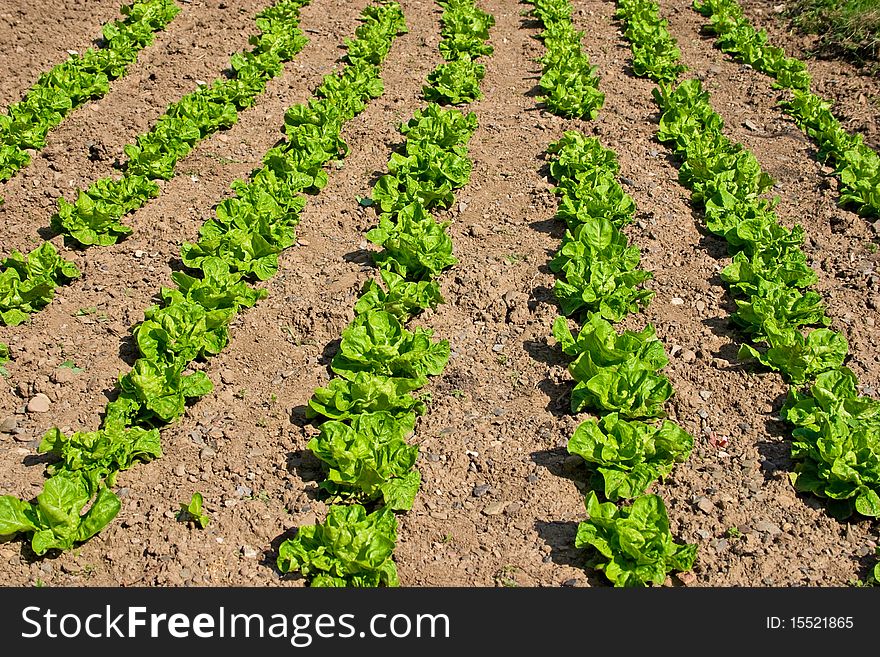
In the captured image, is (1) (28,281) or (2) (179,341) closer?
(2) (179,341)

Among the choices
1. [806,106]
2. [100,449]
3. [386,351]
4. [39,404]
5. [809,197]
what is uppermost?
[806,106]

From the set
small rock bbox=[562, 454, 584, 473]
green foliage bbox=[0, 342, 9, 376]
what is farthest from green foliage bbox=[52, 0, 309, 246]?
small rock bbox=[562, 454, 584, 473]

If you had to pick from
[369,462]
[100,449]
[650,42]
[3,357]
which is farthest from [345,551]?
[650,42]

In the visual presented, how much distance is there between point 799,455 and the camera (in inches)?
206

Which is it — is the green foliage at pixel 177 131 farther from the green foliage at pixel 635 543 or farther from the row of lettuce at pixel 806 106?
the row of lettuce at pixel 806 106

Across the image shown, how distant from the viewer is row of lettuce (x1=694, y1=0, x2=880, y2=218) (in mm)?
8008

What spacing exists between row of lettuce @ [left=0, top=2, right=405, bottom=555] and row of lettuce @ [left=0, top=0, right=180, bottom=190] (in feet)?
7.05

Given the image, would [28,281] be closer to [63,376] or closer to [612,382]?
[63,376]

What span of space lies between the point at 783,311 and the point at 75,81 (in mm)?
7467

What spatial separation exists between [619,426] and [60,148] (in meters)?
6.26

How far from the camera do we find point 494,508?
5016 millimetres

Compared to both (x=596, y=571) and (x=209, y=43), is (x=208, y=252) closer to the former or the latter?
(x=596, y=571)

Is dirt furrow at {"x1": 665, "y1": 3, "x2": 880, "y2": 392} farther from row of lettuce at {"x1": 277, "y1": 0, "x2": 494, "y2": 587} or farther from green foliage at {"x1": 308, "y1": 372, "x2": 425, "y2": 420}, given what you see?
green foliage at {"x1": 308, "y1": 372, "x2": 425, "y2": 420}

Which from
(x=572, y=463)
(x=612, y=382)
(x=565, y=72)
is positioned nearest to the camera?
(x=572, y=463)
